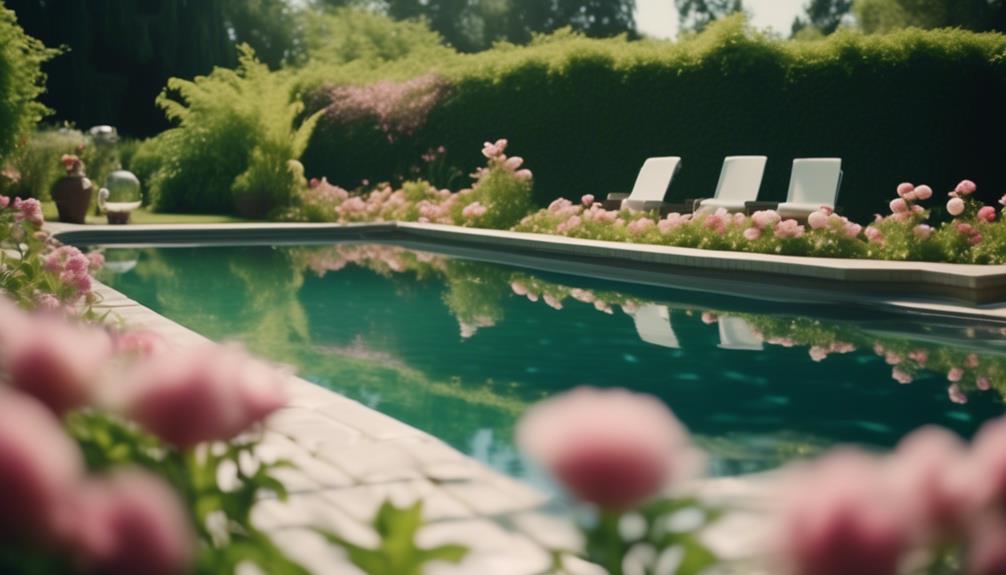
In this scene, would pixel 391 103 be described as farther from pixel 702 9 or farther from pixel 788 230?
pixel 702 9

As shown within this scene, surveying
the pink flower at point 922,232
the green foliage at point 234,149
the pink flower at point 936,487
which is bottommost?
the green foliage at point 234,149

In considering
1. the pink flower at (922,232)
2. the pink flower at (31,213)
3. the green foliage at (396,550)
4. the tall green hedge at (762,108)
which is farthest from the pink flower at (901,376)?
the tall green hedge at (762,108)

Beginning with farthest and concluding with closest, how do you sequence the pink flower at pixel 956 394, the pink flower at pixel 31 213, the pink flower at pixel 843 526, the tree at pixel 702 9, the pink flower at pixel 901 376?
the tree at pixel 702 9 < the pink flower at pixel 31 213 < the pink flower at pixel 901 376 < the pink flower at pixel 956 394 < the pink flower at pixel 843 526

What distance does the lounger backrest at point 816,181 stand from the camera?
1163 cm

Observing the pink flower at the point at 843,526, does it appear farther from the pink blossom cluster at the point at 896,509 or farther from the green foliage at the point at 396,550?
the green foliage at the point at 396,550

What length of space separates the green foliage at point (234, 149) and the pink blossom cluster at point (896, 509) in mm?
17261

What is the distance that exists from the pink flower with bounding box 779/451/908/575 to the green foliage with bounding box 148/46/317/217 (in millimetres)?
17376

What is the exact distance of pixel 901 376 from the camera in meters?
6.21

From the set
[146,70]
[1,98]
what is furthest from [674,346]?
[146,70]

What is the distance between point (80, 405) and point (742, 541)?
2068 mm

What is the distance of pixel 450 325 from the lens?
8.16m

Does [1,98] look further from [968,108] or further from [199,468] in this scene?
[199,468]

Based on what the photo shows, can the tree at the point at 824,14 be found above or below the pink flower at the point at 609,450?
below

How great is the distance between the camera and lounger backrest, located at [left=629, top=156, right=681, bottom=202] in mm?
13375
